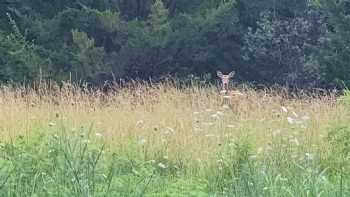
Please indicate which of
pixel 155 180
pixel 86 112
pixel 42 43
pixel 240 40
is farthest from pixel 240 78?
pixel 155 180

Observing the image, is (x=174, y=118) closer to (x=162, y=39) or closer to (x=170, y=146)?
(x=170, y=146)

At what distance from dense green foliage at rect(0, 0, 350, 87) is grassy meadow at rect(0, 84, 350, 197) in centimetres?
811

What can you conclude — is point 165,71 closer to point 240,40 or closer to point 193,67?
point 193,67

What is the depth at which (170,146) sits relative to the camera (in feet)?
24.8

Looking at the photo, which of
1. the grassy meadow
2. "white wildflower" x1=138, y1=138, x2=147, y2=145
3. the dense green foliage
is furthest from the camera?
the dense green foliage

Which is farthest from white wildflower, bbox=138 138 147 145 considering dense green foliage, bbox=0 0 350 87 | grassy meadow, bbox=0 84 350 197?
dense green foliage, bbox=0 0 350 87

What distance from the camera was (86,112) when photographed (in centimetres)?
962

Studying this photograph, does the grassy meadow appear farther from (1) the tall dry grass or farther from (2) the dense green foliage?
(2) the dense green foliage

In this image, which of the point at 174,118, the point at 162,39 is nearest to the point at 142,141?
the point at 174,118

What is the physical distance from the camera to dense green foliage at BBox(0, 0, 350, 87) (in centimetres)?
1953

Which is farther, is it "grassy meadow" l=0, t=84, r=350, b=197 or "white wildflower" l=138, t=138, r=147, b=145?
"white wildflower" l=138, t=138, r=147, b=145

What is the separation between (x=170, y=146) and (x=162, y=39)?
12.4 meters

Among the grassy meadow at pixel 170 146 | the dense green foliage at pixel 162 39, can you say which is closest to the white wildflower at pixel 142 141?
the grassy meadow at pixel 170 146

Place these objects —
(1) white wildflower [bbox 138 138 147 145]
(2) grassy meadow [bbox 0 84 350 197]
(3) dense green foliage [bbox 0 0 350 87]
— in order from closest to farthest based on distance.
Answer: (2) grassy meadow [bbox 0 84 350 197] → (1) white wildflower [bbox 138 138 147 145] → (3) dense green foliage [bbox 0 0 350 87]
